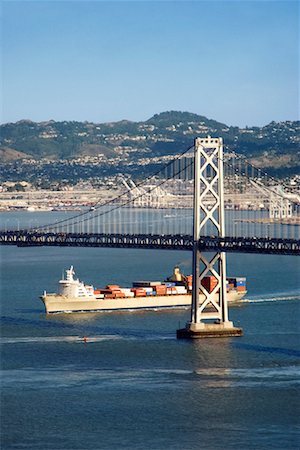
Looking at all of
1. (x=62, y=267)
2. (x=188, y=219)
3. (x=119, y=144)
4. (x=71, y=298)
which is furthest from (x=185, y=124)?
(x=71, y=298)

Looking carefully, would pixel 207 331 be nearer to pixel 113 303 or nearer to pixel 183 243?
pixel 183 243

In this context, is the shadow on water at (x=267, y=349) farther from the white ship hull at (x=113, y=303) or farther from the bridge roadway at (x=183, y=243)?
the white ship hull at (x=113, y=303)

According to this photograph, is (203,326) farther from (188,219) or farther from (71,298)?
(188,219)

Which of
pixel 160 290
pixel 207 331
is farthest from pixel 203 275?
pixel 160 290

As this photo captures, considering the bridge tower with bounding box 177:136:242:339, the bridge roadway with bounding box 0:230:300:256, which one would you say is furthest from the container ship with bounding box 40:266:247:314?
the bridge tower with bounding box 177:136:242:339

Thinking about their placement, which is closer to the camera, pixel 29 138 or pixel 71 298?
pixel 71 298

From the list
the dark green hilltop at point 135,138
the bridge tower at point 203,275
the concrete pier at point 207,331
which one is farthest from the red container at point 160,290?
the dark green hilltop at point 135,138

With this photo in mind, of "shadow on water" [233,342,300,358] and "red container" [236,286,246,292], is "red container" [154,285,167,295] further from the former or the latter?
"shadow on water" [233,342,300,358]

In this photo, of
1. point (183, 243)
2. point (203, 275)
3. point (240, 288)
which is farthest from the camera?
point (240, 288)
